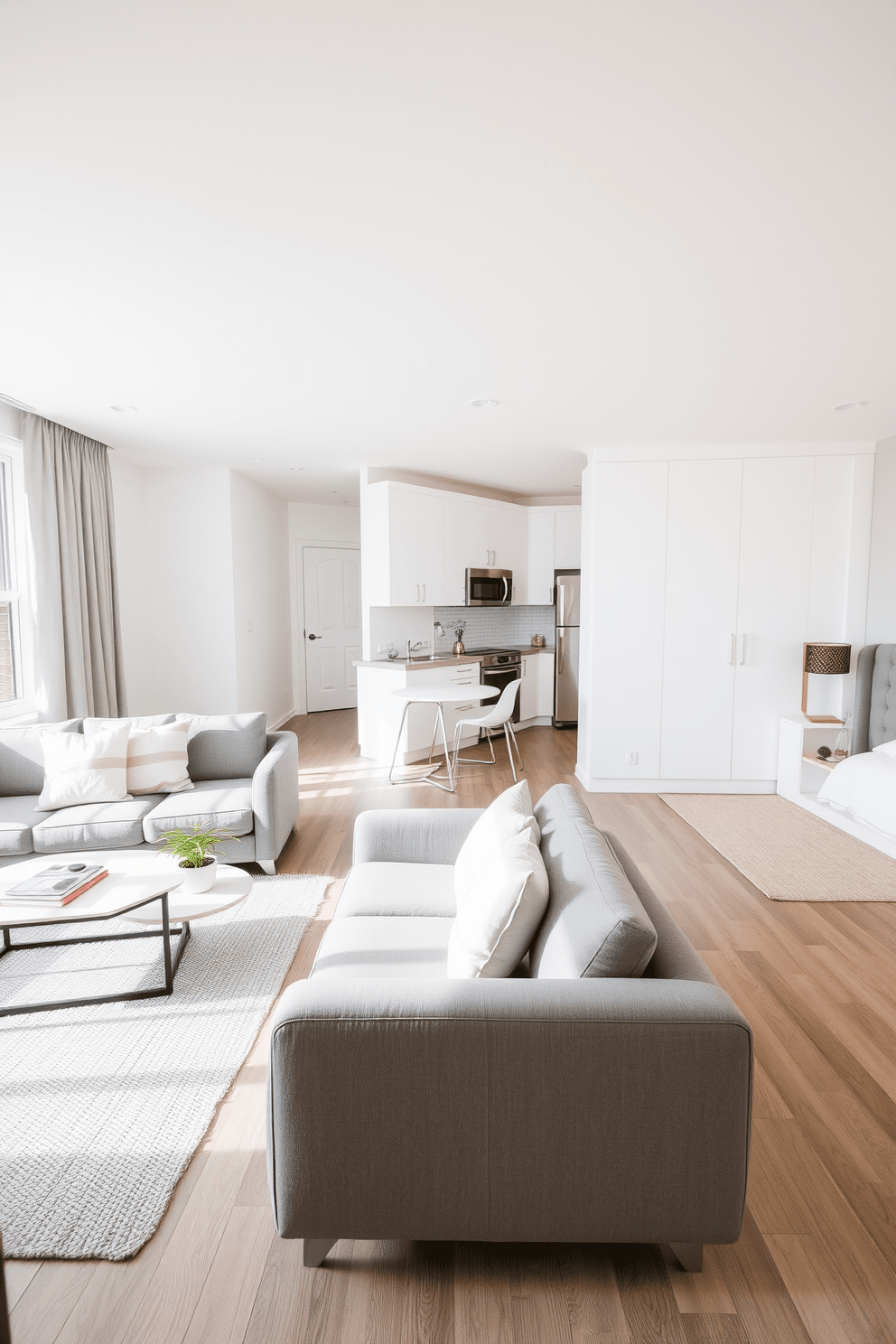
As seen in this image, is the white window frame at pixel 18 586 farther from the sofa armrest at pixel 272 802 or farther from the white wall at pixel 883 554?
the white wall at pixel 883 554

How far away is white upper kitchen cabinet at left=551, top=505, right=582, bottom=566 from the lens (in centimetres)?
732

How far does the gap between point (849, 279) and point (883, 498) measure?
2810mm

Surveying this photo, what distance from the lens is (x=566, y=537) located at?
24.1ft

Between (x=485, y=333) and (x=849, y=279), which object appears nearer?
(x=849, y=279)

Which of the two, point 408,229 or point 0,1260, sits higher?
point 408,229

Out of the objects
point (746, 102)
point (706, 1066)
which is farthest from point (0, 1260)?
point (746, 102)

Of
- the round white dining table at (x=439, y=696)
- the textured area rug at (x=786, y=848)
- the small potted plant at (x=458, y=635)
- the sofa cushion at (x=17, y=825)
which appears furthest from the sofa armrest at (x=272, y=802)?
the small potted plant at (x=458, y=635)

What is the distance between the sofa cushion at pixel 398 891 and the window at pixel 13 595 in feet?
9.95

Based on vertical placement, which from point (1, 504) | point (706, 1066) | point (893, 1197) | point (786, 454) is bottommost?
point (893, 1197)

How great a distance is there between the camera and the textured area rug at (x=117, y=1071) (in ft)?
5.23

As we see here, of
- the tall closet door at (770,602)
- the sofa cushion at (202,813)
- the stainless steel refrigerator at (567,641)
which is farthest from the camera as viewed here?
the stainless steel refrigerator at (567,641)

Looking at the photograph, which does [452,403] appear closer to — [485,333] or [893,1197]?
[485,333]

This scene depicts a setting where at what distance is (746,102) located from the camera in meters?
1.51

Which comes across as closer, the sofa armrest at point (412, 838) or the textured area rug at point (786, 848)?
the sofa armrest at point (412, 838)
